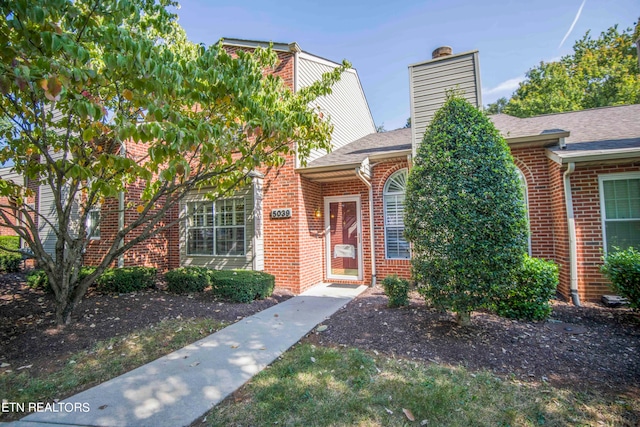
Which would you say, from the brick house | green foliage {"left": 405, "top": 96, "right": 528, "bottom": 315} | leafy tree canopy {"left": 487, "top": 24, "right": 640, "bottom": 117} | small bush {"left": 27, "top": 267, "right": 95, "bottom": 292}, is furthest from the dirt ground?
leafy tree canopy {"left": 487, "top": 24, "right": 640, "bottom": 117}

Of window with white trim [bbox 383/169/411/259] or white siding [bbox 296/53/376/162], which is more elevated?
white siding [bbox 296/53/376/162]

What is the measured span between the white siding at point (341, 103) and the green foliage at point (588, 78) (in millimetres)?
13379

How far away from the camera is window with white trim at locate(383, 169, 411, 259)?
26.3 feet

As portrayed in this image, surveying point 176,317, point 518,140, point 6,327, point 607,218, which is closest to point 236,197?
point 176,317

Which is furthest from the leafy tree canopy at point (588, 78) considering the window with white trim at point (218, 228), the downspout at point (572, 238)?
the window with white trim at point (218, 228)

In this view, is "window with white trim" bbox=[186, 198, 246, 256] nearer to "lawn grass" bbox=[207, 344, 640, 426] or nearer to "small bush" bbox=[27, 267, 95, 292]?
"small bush" bbox=[27, 267, 95, 292]

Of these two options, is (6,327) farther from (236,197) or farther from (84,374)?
(236,197)

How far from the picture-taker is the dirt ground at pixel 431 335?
136 inches

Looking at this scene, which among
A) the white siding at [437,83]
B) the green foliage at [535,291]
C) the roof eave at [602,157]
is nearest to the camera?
the green foliage at [535,291]

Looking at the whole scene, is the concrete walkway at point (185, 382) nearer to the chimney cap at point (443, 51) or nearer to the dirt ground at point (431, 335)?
the dirt ground at point (431, 335)

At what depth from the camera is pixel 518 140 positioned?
6.60 metres

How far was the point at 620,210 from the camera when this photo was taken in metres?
5.97

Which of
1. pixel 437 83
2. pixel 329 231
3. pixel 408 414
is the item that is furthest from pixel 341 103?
pixel 408 414

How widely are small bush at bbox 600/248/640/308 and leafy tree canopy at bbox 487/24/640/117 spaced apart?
57.9ft
